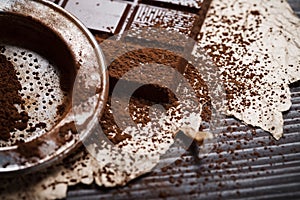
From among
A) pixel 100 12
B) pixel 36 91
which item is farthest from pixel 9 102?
pixel 100 12

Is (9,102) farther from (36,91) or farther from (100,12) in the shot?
(100,12)

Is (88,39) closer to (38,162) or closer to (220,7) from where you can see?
(38,162)

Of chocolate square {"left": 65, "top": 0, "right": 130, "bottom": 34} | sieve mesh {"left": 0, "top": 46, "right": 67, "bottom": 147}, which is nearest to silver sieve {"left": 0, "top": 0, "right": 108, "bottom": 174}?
sieve mesh {"left": 0, "top": 46, "right": 67, "bottom": 147}

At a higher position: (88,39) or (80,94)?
(88,39)

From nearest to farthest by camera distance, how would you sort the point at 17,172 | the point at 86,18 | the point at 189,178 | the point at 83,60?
the point at 17,172, the point at 189,178, the point at 83,60, the point at 86,18

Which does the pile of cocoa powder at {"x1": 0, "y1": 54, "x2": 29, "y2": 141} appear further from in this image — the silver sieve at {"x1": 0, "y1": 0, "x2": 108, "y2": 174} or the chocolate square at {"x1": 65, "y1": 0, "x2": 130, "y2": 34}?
the chocolate square at {"x1": 65, "y1": 0, "x2": 130, "y2": 34}

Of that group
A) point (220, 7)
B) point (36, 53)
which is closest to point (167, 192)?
point (36, 53)

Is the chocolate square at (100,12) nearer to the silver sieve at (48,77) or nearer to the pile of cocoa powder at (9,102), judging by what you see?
the silver sieve at (48,77)
